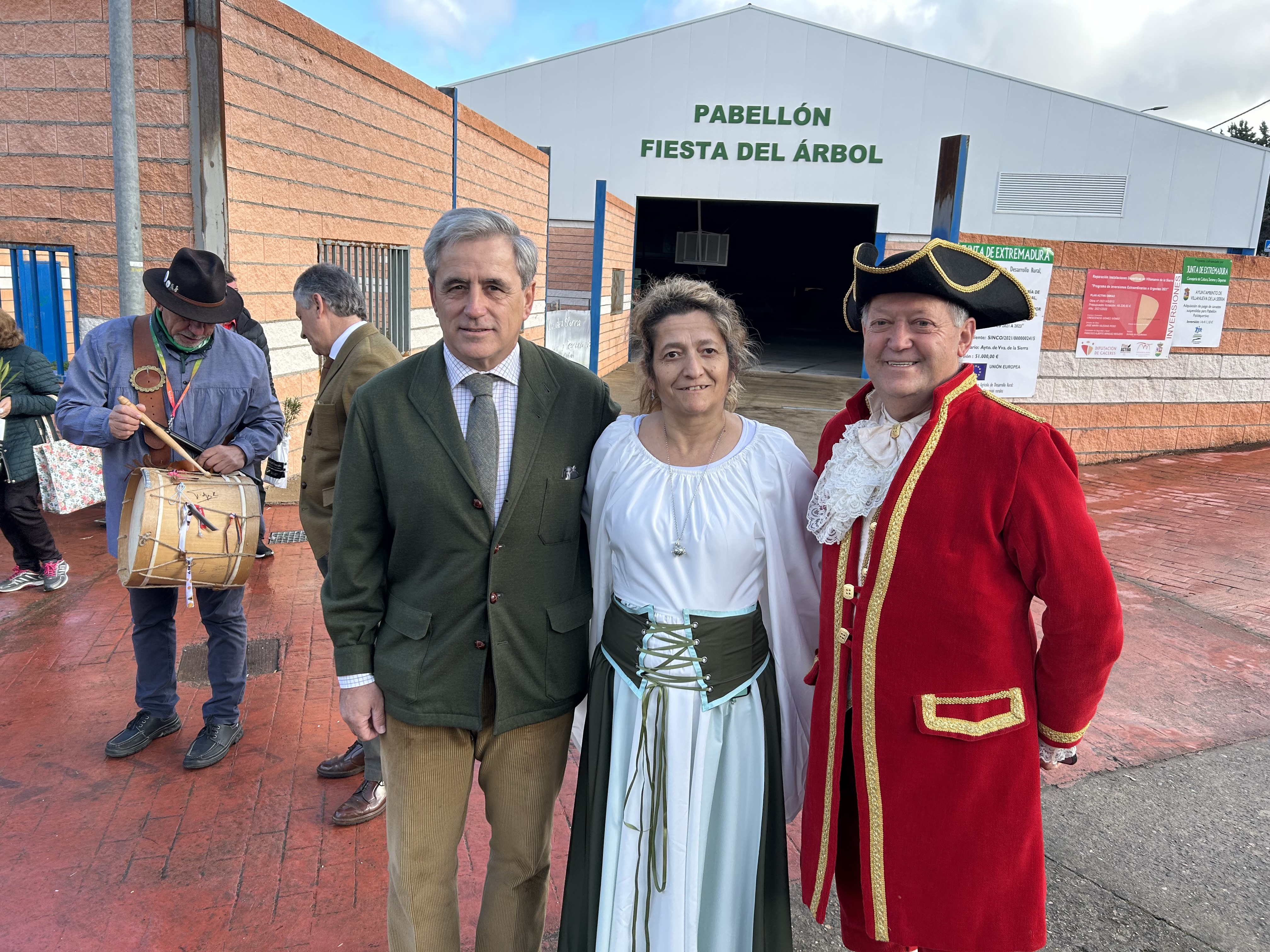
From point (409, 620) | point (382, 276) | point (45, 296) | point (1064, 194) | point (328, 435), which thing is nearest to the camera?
point (409, 620)

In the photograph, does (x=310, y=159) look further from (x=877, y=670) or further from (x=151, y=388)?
(x=877, y=670)

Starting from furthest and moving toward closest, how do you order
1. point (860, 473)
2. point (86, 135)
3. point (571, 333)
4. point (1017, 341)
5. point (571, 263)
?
point (571, 263)
point (571, 333)
point (1017, 341)
point (86, 135)
point (860, 473)

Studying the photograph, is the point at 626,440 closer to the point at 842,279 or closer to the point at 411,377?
the point at 411,377

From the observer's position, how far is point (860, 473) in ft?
6.46

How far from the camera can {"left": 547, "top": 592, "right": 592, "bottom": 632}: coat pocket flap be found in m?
2.15

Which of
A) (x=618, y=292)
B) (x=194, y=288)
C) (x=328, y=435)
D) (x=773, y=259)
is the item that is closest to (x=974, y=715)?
(x=328, y=435)

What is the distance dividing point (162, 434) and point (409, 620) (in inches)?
64.7

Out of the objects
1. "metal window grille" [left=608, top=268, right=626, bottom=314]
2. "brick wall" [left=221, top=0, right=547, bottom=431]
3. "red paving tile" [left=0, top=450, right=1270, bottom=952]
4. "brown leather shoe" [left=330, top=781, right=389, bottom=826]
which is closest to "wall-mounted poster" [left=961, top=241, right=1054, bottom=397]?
"red paving tile" [left=0, top=450, right=1270, bottom=952]

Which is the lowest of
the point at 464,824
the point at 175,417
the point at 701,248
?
the point at 464,824

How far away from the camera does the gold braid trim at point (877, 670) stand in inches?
72.8

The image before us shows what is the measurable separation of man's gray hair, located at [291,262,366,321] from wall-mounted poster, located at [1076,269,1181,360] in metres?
8.22

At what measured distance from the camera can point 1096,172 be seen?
1930 centimetres

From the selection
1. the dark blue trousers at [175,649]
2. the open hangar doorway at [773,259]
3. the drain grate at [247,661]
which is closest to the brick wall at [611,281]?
the open hangar doorway at [773,259]

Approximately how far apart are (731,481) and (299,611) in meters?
3.66
